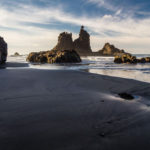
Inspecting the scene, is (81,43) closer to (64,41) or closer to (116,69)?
(64,41)

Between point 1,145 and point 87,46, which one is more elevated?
point 87,46

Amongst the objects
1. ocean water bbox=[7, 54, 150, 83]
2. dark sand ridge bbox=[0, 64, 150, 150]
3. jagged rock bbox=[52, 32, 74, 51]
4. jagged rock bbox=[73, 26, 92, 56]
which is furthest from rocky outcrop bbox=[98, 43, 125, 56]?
dark sand ridge bbox=[0, 64, 150, 150]

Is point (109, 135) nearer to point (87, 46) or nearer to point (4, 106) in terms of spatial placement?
point (4, 106)

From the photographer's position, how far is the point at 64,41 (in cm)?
14062

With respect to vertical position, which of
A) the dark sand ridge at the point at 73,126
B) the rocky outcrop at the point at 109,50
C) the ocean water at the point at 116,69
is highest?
the rocky outcrop at the point at 109,50

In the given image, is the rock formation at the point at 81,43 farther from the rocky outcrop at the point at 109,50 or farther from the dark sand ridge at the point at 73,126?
the dark sand ridge at the point at 73,126

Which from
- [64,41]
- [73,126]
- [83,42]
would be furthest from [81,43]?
[73,126]

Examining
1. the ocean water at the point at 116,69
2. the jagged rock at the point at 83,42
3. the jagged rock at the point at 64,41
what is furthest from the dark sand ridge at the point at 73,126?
the jagged rock at the point at 83,42

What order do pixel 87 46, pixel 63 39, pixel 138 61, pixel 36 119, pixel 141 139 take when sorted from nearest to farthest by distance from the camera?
pixel 141 139
pixel 36 119
pixel 138 61
pixel 63 39
pixel 87 46

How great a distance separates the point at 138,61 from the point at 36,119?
33574 mm

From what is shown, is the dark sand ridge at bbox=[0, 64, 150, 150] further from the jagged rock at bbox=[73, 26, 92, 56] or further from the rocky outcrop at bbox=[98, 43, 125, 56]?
the jagged rock at bbox=[73, 26, 92, 56]

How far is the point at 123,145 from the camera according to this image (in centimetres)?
183

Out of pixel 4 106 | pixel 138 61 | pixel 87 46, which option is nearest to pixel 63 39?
pixel 87 46

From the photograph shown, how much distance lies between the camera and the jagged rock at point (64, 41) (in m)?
139
